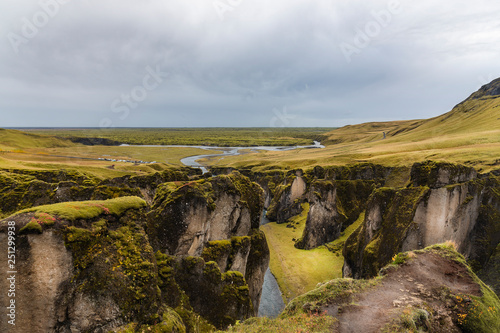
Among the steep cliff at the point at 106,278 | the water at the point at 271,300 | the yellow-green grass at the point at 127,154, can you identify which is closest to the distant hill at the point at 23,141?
the yellow-green grass at the point at 127,154

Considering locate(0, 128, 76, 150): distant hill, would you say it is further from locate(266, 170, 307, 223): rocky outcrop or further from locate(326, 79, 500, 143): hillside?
locate(326, 79, 500, 143): hillside

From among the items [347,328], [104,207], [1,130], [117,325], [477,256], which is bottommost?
[477,256]

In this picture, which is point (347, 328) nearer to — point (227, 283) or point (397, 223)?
point (227, 283)

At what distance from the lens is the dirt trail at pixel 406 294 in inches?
450

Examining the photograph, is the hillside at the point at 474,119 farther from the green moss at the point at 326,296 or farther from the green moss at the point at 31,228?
the green moss at the point at 31,228

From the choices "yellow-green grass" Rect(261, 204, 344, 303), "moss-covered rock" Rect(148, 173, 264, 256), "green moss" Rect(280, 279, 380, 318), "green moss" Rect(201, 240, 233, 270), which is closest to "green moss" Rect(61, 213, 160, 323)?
"green moss" Rect(280, 279, 380, 318)

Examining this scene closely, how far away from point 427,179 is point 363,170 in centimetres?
2759

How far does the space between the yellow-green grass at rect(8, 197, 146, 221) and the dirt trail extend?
10.9 meters

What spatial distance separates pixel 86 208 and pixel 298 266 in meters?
29.2

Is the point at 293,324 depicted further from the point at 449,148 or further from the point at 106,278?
the point at 449,148

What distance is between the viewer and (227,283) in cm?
1697

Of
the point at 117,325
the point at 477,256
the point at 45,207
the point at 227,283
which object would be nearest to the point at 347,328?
the point at 227,283

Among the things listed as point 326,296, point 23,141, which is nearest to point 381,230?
point 326,296

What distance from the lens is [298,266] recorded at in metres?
34.1
